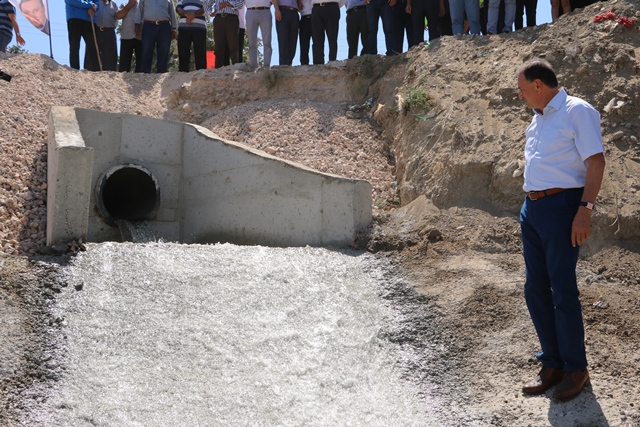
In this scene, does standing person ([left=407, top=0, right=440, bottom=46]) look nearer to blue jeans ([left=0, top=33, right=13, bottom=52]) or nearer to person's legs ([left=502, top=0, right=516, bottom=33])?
person's legs ([left=502, top=0, right=516, bottom=33])

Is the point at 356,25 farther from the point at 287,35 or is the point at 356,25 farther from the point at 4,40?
the point at 4,40

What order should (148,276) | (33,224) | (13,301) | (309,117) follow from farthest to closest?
1. (309,117)
2. (33,224)
3. (148,276)
4. (13,301)

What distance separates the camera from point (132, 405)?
532cm

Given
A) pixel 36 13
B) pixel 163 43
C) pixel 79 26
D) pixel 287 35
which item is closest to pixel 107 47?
pixel 79 26

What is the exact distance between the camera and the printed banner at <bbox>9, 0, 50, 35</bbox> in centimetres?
1348

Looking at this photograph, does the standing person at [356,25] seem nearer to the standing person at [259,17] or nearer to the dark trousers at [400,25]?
the dark trousers at [400,25]

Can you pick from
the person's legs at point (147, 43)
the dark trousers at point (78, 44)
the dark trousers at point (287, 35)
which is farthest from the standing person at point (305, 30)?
the dark trousers at point (78, 44)

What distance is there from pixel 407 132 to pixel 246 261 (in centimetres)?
387

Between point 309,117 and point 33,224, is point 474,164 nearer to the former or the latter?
point 309,117

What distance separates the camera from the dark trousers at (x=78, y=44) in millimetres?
13719

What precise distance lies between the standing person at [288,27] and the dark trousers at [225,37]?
3.08ft

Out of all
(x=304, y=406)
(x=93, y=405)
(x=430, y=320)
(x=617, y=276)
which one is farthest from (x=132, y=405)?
(x=617, y=276)

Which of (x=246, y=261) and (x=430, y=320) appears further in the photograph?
(x=246, y=261)

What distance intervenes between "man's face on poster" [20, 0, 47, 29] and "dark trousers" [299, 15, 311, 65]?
4724 mm
